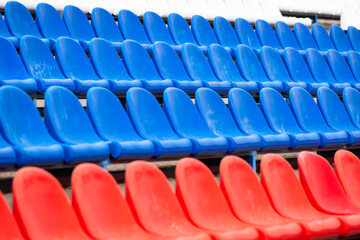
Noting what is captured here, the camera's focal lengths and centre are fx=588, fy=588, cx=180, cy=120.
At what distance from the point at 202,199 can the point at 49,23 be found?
0.60 m

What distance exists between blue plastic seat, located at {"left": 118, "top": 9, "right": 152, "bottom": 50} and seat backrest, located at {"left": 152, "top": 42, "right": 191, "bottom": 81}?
0.11 meters

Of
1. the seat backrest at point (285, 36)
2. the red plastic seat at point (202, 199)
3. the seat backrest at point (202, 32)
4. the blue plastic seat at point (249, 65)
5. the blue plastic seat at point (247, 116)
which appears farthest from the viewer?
the seat backrest at point (285, 36)

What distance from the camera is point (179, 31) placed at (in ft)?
4.02

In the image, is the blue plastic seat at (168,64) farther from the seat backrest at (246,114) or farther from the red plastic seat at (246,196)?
the red plastic seat at (246,196)

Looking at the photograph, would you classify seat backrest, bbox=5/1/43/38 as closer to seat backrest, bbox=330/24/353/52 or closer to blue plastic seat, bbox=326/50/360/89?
blue plastic seat, bbox=326/50/360/89

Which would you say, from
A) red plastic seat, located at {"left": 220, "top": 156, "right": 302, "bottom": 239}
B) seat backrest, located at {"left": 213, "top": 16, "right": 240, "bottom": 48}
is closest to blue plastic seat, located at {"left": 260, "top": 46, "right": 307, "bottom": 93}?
seat backrest, located at {"left": 213, "top": 16, "right": 240, "bottom": 48}

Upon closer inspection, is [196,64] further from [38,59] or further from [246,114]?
[38,59]

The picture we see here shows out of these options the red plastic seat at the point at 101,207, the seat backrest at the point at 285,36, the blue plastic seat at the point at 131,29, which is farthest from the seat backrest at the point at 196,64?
the red plastic seat at the point at 101,207

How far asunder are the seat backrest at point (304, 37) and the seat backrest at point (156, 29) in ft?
1.12

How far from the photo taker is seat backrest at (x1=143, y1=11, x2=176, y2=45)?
1.19 metres

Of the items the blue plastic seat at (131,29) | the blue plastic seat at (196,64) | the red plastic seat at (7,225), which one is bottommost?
the red plastic seat at (7,225)

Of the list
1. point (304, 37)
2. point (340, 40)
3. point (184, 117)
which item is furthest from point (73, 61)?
point (340, 40)

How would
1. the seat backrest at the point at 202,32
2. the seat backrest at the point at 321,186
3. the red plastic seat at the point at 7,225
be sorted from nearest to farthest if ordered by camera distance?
the red plastic seat at the point at 7,225 < the seat backrest at the point at 321,186 < the seat backrest at the point at 202,32

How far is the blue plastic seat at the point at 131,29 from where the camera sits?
45.7 inches
